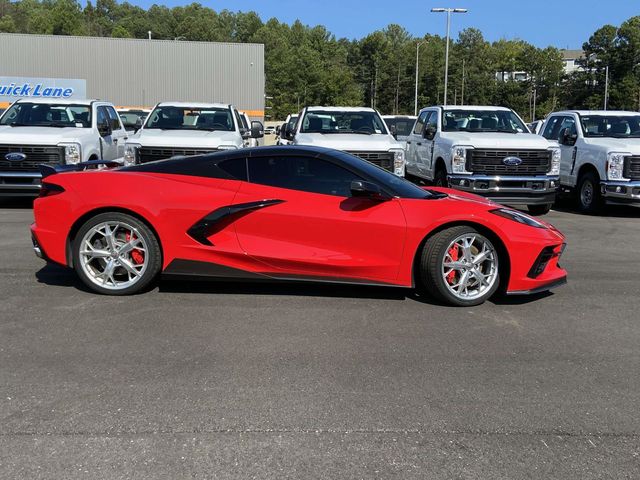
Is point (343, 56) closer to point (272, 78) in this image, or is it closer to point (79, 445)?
point (272, 78)

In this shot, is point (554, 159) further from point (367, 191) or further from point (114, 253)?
point (114, 253)

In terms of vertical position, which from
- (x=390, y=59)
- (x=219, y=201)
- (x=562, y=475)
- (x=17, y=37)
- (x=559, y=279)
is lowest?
(x=562, y=475)

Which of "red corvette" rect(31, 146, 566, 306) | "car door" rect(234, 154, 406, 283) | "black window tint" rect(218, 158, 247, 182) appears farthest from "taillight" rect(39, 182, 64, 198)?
"car door" rect(234, 154, 406, 283)

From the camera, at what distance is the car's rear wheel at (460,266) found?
576 centimetres

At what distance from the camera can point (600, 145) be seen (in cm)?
1229

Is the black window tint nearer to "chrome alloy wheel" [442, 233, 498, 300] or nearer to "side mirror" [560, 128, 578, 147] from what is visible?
"chrome alloy wheel" [442, 233, 498, 300]

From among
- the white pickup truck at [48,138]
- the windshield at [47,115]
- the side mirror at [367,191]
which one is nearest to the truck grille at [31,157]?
the white pickup truck at [48,138]

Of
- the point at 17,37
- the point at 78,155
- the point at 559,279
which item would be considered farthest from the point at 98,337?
the point at 17,37

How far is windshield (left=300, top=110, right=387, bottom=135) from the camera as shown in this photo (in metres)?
13.2

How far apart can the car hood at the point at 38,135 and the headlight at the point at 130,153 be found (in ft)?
3.83

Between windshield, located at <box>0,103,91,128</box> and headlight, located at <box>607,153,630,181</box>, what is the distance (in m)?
9.84

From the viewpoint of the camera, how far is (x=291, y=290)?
253 inches

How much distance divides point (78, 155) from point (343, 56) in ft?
346

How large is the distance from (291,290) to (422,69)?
328 ft
